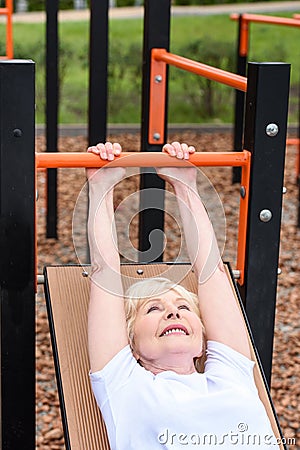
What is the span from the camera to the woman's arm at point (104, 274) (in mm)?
2154

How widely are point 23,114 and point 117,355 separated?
60 centimetres

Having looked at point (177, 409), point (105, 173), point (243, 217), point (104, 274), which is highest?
point (105, 173)

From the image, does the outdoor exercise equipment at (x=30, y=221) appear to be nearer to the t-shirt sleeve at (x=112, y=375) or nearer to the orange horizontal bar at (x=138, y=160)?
the orange horizontal bar at (x=138, y=160)

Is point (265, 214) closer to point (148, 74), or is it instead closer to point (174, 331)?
point (174, 331)

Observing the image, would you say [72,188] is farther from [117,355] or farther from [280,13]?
[280,13]

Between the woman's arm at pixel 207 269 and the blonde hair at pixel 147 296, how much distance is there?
0.03m

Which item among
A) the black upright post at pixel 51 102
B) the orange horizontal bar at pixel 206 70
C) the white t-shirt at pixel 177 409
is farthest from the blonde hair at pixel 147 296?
the black upright post at pixel 51 102

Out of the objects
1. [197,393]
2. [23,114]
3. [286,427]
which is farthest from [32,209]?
[286,427]

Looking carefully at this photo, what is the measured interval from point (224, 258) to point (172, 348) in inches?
124

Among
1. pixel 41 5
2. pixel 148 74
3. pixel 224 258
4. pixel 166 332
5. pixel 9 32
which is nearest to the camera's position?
pixel 166 332

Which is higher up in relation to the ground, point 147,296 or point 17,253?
point 17,253

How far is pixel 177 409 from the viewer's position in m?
2.03

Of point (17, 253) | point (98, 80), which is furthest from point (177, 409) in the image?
point (98, 80)

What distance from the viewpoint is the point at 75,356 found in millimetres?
2238
